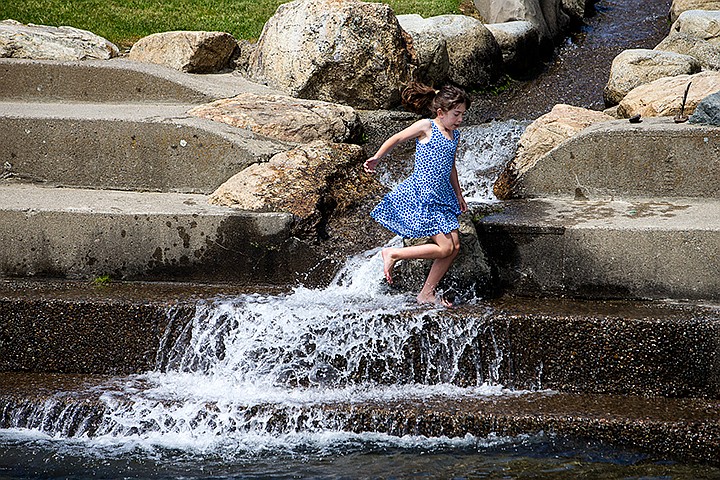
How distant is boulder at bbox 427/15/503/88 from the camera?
433 inches

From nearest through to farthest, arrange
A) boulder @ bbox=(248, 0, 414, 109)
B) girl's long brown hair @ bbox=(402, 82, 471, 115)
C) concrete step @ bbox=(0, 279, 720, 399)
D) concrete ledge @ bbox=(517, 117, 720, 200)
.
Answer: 1. concrete step @ bbox=(0, 279, 720, 399)
2. girl's long brown hair @ bbox=(402, 82, 471, 115)
3. concrete ledge @ bbox=(517, 117, 720, 200)
4. boulder @ bbox=(248, 0, 414, 109)

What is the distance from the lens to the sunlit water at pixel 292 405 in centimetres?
494

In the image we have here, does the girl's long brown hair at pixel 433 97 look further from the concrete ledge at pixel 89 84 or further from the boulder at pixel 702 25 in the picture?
the boulder at pixel 702 25

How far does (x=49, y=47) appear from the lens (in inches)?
382

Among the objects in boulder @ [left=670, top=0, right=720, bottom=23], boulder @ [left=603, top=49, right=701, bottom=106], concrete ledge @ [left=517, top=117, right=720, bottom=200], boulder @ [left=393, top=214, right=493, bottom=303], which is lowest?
boulder @ [left=393, top=214, right=493, bottom=303]

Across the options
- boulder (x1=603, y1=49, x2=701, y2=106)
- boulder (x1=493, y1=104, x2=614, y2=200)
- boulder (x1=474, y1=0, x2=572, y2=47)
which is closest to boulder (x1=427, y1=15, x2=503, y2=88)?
boulder (x1=474, y1=0, x2=572, y2=47)

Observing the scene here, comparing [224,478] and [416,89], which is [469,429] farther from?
[416,89]

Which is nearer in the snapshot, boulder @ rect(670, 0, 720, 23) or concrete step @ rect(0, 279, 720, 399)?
concrete step @ rect(0, 279, 720, 399)

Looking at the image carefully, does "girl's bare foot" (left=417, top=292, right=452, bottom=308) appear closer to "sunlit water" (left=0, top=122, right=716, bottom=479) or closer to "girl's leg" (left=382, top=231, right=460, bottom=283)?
"sunlit water" (left=0, top=122, right=716, bottom=479)

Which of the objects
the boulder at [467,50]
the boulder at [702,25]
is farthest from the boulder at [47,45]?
the boulder at [702,25]

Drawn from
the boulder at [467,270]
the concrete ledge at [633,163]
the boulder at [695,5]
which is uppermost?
the boulder at [695,5]

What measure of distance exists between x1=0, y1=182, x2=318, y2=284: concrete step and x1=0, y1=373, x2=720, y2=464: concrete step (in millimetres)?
1267

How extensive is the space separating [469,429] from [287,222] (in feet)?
7.27

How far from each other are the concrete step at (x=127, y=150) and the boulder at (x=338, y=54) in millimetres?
2202
